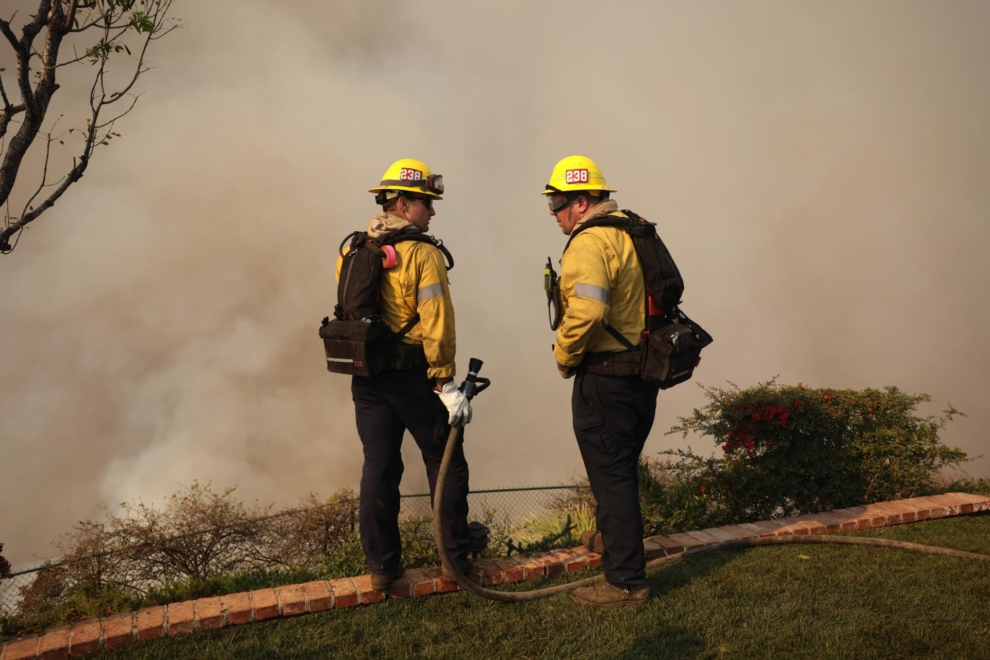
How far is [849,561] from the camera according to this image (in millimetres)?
4934

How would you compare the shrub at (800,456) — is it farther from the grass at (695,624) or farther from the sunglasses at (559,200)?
the sunglasses at (559,200)

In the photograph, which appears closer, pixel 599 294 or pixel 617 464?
pixel 599 294

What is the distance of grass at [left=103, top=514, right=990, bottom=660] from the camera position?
3809mm

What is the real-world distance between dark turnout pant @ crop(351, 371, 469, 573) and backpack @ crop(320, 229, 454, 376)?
0.38 feet

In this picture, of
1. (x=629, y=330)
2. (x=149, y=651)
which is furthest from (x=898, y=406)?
(x=149, y=651)

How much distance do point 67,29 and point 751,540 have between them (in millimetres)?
5402

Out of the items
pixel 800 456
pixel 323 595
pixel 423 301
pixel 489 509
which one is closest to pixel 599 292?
pixel 423 301

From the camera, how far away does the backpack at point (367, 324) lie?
14.2 ft

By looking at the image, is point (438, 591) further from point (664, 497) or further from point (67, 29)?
point (67, 29)

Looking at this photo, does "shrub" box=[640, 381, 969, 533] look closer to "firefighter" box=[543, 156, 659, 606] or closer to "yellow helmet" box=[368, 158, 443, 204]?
"firefighter" box=[543, 156, 659, 606]

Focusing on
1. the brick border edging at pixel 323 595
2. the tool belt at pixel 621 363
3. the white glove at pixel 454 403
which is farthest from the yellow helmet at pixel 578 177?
the brick border edging at pixel 323 595

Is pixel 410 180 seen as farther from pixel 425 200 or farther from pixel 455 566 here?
pixel 455 566

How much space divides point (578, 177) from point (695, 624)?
251cm

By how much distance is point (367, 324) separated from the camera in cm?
431
